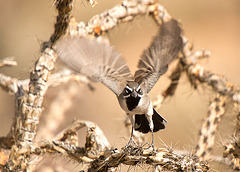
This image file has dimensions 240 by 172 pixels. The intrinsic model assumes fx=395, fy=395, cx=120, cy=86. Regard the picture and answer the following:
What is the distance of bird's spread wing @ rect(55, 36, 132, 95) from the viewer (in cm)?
261

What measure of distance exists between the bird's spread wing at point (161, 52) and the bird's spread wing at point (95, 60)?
0.43 ft

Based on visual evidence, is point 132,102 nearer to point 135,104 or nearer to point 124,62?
point 135,104

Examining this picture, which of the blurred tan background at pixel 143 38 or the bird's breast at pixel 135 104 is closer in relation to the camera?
the bird's breast at pixel 135 104

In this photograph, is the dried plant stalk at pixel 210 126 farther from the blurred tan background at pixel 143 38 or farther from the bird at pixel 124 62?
the blurred tan background at pixel 143 38

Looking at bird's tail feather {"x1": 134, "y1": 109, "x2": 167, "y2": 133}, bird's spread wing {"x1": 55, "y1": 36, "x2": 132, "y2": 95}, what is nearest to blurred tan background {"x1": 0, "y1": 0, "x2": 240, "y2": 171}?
bird's tail feather {"x1": 134, "y1": 109, "x2": 167, "y2": 133}

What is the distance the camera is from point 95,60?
9.03ft

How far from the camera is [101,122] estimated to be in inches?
262

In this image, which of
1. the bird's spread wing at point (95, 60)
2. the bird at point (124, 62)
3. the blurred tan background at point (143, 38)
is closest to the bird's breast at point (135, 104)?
the bird at point (124, 62)

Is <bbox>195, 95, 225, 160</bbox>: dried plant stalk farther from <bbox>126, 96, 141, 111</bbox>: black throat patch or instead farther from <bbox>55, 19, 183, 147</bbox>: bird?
<bbox>126, 96, 141, 111</bbox>: black throat patch

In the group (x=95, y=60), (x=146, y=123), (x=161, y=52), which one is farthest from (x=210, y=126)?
(x=95, y=60)

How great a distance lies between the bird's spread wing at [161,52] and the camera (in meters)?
2.68

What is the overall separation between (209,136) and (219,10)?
14.3ft

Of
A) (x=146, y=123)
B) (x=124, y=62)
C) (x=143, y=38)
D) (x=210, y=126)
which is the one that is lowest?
(x=210, y=126)

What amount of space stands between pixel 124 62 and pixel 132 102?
0.29 metres
